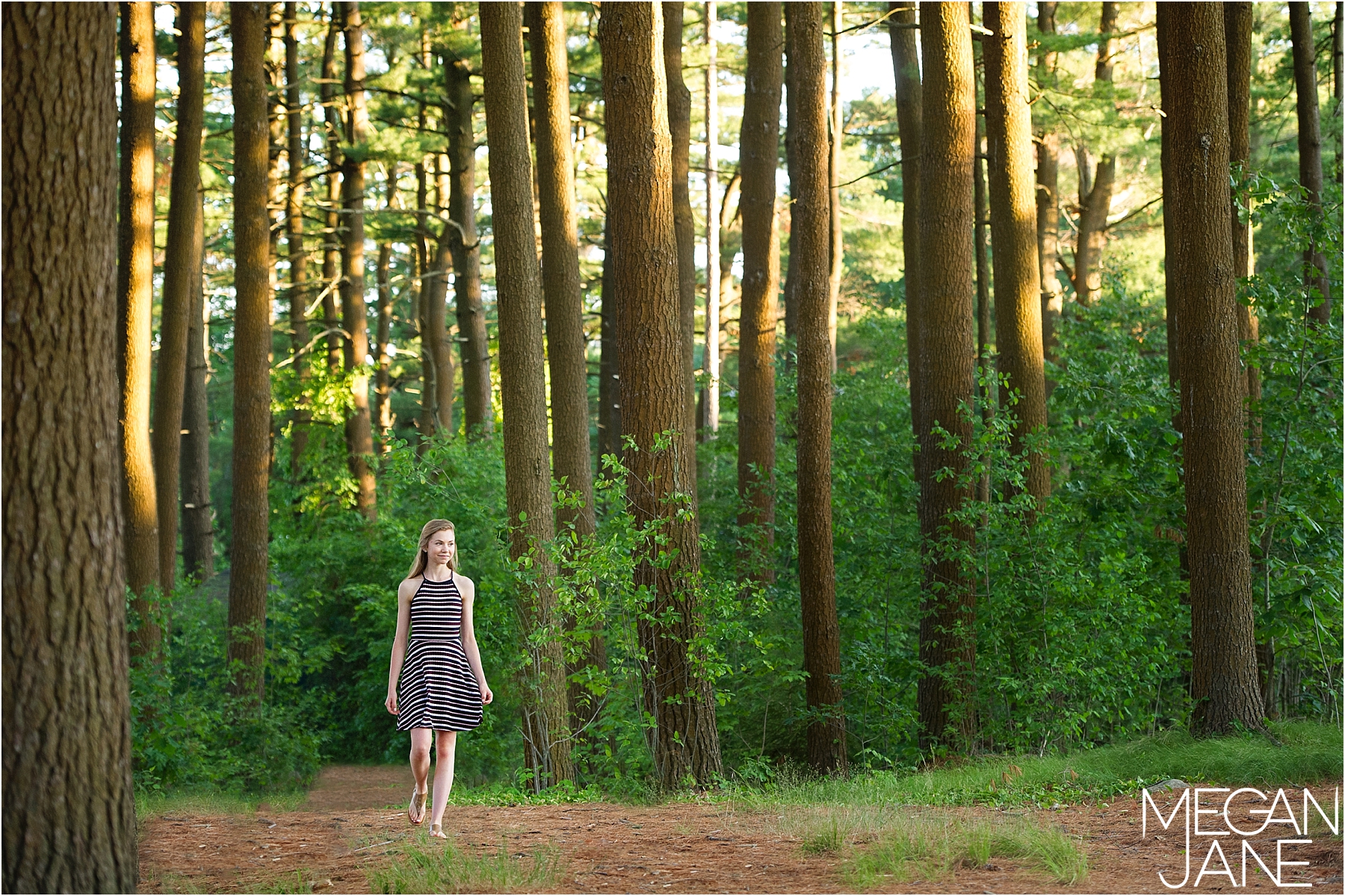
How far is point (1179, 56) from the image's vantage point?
9133 mm

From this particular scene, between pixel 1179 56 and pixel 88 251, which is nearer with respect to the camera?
pixel 88 251

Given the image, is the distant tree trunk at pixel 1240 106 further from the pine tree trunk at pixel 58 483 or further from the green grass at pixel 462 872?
the pine tree trunk at pixel 58 483

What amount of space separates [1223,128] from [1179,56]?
66 centimetres

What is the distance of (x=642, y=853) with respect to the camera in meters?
6.17

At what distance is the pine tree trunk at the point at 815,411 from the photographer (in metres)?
10.9

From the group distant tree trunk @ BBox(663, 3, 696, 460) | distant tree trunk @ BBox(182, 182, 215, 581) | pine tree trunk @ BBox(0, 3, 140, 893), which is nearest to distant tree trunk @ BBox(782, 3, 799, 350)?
distant tree trunk @ BBox(663, 3, 696, 460)

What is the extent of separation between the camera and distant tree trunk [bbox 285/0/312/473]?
62.2ft

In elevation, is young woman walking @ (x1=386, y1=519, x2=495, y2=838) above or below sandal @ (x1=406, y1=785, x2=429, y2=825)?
above

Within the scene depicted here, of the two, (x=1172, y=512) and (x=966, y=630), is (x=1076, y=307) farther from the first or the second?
(x=966, y=630)

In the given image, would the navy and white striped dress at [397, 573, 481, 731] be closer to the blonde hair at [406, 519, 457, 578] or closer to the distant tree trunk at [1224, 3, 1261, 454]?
the blonde hair at [406, 519, 457, 578]

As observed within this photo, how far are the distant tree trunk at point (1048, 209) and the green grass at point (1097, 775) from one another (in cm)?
928

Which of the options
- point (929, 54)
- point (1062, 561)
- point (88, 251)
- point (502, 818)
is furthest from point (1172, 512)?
point (88, 251)

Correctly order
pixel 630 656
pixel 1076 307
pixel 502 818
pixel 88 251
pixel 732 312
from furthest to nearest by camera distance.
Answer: pixel 732 312 → pixel 1076 307 → pixel 630 656 → pixel 502 818 → pixel 88 251

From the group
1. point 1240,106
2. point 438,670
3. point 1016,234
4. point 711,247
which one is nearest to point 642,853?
point 438,670
